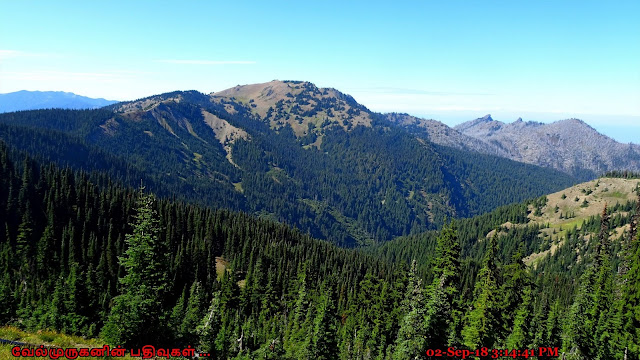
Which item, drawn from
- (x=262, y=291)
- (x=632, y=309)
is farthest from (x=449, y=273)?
(x=262, y=291)

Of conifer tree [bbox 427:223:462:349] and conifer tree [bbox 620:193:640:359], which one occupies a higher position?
conifer tree [bbox 427:223:462:349]

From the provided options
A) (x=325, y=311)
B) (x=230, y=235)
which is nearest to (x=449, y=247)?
(x=325, y=311)

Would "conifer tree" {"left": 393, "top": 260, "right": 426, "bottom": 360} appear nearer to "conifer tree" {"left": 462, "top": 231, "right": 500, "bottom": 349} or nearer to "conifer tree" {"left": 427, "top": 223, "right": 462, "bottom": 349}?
"conifer tree" {"left": 427, "top": 223, "right": 462, "bottom": 349}

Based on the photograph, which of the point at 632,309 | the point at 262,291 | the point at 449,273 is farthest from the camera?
the point at 262,291

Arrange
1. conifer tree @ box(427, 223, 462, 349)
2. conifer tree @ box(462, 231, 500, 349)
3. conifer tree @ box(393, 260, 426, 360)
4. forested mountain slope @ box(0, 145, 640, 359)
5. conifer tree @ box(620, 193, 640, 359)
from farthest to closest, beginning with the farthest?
conifer tree @ box(620, 193, 640, 359) < conifer tree @ box(462, 231, 500, 349) < conifer tree @ box(427, 223, 462, 349) < forested mountain slope @ box(0, 145, 640, 359) < conifer tree @ box(393, 260, 426, 360)

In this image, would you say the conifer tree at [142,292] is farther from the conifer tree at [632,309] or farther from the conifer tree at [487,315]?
the conifer tree at [632,309]

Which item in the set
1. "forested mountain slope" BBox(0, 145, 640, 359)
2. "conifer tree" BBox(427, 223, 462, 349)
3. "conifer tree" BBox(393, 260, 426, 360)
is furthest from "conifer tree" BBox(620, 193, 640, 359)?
"conifer tree" BBox(393, 260, 426, 360)

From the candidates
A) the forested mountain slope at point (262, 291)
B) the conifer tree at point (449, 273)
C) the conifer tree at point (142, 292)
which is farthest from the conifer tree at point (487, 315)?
the conifer tree at point (142, 292)

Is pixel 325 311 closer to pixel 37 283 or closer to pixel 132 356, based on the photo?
pixel 132 356

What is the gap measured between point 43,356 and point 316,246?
15904 cm

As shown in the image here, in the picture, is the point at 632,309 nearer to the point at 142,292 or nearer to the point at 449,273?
the point at 449,273

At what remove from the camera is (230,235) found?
160m

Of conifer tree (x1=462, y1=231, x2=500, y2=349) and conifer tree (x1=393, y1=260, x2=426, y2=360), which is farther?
conifer tree (x1=462, y1=231, x2=500, y2=349)

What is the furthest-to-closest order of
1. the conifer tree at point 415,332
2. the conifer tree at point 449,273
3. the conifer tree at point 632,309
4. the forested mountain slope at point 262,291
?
the conifer tree at point 632,309 → the conifer tree at point 449,273 → the forested mountain slope at point 262,291 → the conifer tree at point 415,332
